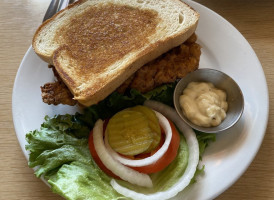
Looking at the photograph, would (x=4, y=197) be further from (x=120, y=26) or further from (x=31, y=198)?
(x=120, y=26)

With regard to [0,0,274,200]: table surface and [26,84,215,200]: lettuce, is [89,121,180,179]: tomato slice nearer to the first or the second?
[26,84,215,200]: lettuce

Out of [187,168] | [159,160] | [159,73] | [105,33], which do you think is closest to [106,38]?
[105,33]

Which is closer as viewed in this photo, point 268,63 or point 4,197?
point 4,197

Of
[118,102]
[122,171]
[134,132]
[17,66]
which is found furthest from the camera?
[17,66]

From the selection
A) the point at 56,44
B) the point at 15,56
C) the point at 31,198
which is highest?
the point at 56,44

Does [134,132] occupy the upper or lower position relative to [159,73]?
lower

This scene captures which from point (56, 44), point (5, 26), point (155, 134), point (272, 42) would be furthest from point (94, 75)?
point (272, 42)

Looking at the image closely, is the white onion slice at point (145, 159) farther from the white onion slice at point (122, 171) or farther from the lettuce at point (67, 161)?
the lettuce at point (67, 161)

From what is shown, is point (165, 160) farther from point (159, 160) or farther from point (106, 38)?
point (106, 38)
